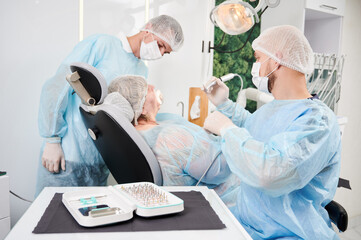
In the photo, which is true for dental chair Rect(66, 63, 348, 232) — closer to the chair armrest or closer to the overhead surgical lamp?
the chair armrest

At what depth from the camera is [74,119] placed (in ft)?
5.48

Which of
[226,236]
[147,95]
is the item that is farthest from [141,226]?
[147,95]

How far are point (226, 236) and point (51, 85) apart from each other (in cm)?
118

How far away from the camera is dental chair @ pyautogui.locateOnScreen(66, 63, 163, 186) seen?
1.12 metres

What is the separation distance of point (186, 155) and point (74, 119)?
69 cm

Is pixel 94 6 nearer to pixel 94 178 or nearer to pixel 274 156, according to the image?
pixel 94 178

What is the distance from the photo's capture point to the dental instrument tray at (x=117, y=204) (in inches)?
31.5

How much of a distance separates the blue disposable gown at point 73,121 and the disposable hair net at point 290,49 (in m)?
0.92

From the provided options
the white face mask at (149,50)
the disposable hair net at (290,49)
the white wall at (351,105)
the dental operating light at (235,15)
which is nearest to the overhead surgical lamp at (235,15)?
the dental operating light at (235,15)

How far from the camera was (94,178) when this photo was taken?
1.75m

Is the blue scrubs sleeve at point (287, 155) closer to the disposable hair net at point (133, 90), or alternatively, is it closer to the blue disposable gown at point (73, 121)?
the disposable hair net at point (133, 90)

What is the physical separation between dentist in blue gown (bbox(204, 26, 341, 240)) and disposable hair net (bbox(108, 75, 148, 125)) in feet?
1.16

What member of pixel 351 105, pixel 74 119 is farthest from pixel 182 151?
pixel 351 105

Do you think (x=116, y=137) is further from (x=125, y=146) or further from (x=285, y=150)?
(x=285, y=150)
